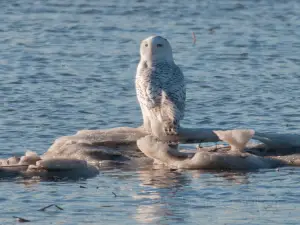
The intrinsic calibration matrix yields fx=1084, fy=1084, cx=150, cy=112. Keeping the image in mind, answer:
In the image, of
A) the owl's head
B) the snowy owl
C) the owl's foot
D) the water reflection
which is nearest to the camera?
the water reflection

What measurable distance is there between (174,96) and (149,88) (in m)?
0.28

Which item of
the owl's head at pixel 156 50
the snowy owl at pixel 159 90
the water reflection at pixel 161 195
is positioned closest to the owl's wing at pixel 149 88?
the snowy owl at pixel 159 90

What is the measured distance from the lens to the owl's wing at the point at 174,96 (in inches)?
427

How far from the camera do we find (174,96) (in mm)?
11141

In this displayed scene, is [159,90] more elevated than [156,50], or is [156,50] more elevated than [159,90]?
[156,50]

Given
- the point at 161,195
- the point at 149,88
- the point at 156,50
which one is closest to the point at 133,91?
the point at 156,50

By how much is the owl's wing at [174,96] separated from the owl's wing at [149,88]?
74 millimetres

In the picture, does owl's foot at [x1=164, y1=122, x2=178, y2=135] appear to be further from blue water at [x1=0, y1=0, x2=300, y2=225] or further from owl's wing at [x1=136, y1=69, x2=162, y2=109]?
blue water at [x1=0, y1=0, x2=300, y2=225]

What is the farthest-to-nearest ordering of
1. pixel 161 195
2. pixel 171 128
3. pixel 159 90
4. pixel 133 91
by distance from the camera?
pixel 133 91
pixel 159 90
pixel 171 128
pixel 161 195

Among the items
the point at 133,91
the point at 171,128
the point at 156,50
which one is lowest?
the point at 133,91

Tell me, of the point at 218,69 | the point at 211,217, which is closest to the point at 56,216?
the point at 211,217

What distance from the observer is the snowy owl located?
10883 millimetres

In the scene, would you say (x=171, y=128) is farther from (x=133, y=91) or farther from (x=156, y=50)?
(x=133, y=91)

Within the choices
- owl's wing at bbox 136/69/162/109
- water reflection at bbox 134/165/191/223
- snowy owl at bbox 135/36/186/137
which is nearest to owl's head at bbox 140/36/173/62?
snowy owl at bbox 135/36/186/137
